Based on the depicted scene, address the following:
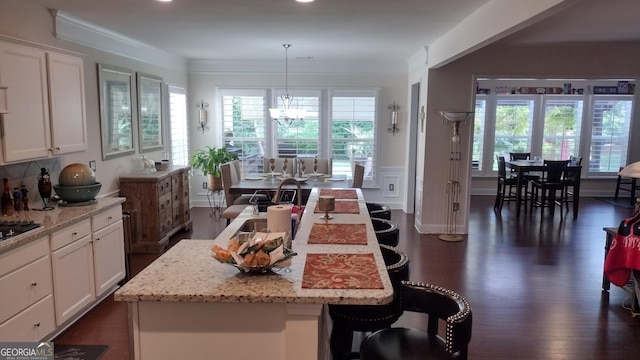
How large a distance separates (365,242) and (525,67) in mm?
4443

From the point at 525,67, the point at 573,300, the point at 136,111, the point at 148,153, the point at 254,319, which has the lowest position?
the point at 573,300

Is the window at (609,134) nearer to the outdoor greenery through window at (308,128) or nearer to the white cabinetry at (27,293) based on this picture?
the outdoor greenery through window at (308,128)

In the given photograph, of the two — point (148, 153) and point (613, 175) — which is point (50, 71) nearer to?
point (148, 153)

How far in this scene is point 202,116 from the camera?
7.66m

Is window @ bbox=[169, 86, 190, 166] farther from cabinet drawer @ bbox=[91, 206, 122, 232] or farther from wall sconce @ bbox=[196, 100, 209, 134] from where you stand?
cabinet drawer @ bbox=[91, 206, 122, 232]

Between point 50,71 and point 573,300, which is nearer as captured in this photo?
point 50,71

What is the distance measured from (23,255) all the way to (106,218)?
1.05 metres

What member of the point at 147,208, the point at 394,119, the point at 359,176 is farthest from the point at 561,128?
the point at 147,208

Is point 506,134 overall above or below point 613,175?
above

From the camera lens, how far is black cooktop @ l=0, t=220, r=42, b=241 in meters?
2.74

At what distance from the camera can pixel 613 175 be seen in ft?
31.4

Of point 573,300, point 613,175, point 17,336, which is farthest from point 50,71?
point 613,175

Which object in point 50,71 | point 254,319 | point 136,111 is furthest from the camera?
point 136,111

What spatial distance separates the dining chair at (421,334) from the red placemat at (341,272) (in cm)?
26
